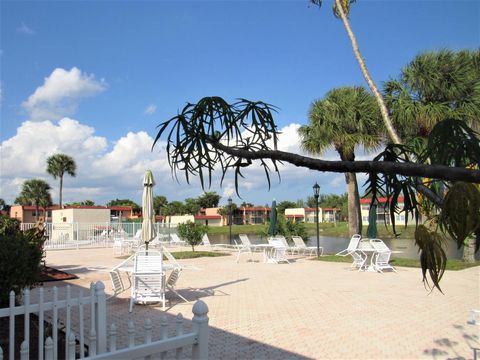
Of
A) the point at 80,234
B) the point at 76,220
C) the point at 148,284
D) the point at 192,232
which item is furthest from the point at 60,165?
the point at 148,284

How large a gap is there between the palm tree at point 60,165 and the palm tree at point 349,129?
39924mm

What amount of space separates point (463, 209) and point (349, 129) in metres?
16.6

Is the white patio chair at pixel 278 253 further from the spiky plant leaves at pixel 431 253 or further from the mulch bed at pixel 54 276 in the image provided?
the spiky plant leaves at pixel 431 253

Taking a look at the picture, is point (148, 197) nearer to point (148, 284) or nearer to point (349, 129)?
point (148, 284)

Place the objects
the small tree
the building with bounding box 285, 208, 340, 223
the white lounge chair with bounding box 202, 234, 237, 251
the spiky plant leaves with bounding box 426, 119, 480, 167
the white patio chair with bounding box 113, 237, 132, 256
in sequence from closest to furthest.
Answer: the spiky plant leaves with bounding box 426, 119, 480, 167 < the white patio chair with bounding box 113, 237, 132, 256 < the small tree < the white lounge chair with bounding box 202, 234, 237, 251 < the building with bounding box 285, 208, 340, 223

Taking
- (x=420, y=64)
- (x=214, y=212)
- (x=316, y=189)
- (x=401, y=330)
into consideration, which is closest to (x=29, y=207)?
(x=214, y=212)

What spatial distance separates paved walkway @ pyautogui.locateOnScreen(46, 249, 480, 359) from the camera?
502cm

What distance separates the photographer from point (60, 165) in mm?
50875

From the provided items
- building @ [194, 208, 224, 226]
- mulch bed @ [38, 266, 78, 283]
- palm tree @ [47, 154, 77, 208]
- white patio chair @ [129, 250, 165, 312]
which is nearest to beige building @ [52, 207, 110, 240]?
mulch bed @ [38, 266, 78, 283]

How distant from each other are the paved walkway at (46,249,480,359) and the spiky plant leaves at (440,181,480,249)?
3.22m

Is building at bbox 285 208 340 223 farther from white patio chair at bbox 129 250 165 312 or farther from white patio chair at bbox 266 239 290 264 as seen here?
white patio chair at bbox 129 250 165 312

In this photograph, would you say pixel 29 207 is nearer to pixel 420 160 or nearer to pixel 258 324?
pixel 258 324

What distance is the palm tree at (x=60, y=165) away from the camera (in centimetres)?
5069

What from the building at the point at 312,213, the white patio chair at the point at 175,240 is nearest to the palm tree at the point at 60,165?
the white patio chair at the point at 175,240
